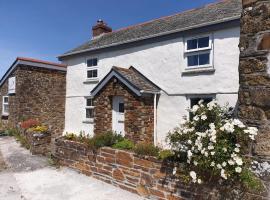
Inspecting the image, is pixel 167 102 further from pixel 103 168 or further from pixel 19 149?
pixel 19 149

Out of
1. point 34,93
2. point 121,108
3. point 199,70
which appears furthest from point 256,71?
→ point 34,93

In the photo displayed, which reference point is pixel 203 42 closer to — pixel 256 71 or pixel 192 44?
pixel 192 44

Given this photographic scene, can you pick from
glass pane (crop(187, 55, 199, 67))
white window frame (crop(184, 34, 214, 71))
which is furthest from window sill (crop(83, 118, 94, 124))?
glass pane (crop(187, 55, 199, 67))

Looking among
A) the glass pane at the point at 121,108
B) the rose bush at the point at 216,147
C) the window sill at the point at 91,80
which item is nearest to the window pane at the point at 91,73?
the window sill at the point at 91,80

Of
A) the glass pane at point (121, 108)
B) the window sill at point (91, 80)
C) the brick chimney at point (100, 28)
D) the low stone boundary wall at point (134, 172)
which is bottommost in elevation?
the low stone boundary wall at point (134, 172)

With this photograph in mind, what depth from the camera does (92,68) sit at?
1560 cm

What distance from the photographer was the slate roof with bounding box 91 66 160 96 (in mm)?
11297

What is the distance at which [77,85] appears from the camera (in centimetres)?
1658

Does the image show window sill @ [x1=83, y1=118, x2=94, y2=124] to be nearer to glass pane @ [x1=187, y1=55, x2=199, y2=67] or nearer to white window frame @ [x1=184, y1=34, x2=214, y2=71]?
white window frame @ [x1=184, y1=34, x2=214, y2=71]

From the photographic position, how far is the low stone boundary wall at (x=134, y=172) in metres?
5.35

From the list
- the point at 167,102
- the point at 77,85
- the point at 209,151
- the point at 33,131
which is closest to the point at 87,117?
the point at 77,85

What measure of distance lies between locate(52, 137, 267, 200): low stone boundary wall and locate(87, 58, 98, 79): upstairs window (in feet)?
23.5

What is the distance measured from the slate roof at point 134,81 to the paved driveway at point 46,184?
14.7 feet

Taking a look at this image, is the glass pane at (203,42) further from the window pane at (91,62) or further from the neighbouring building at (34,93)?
Answer: the neighbouring building at (34,93)
